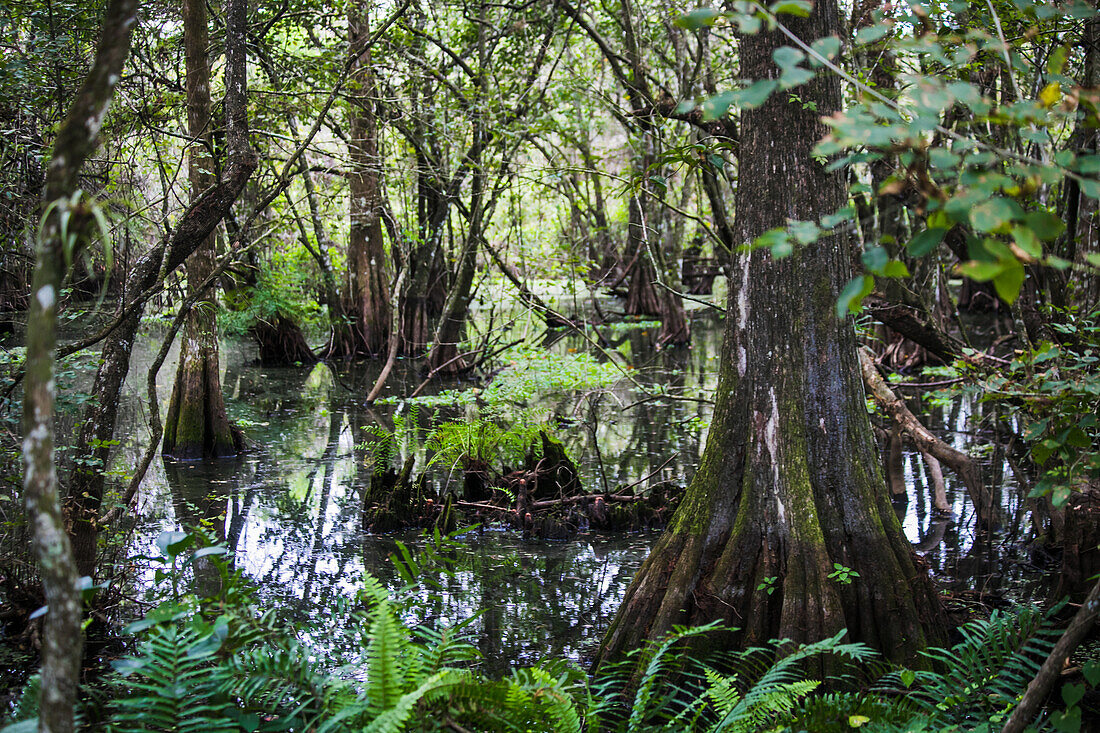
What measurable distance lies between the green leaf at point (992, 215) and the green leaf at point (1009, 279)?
0.24ft

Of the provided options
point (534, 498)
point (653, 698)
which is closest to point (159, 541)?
point (653, 698)

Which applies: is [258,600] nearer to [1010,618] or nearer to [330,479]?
[330,479]

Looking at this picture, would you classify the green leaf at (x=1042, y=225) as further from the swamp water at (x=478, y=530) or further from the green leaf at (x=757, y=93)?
the swamp water at (x=478, y=530)

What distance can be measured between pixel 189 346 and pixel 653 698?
21.1 feet

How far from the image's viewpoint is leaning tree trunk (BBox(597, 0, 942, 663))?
3471mm

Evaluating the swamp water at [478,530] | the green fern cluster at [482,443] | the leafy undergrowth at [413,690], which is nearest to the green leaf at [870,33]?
the leafy undergrowth at [413,690]

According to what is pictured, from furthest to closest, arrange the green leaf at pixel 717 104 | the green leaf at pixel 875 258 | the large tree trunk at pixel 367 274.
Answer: the large tree trunk at pixel 367 274
the green leaf at pixel 717 104
the green leaf at pixel 875 258

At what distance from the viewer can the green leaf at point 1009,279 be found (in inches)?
54.5

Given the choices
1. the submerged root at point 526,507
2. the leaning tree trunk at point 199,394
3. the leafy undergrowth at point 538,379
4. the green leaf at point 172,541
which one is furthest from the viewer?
the leafy undergrowth at point 538,379

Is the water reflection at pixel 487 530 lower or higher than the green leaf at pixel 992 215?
lower

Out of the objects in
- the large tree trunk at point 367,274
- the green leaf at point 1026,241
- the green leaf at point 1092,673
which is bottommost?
the green leaf at point 1092,673

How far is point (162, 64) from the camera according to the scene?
23.9 feet

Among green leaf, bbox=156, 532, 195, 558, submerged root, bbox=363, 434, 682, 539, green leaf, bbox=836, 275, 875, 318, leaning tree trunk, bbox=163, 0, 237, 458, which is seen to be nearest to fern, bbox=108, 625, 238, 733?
green leaf, bbox=156, 532, 195, 558

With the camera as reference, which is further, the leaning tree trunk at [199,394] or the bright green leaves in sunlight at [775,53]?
the leaning tree trunk at [199,394]
